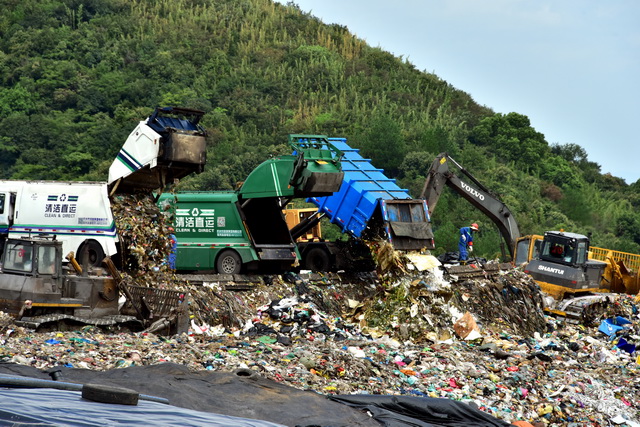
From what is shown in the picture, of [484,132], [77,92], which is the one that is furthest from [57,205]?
[484,132]

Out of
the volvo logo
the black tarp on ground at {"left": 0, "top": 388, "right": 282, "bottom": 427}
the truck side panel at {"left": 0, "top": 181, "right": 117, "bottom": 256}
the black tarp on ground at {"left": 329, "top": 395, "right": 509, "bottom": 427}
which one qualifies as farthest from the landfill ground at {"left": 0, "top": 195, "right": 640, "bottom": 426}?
the volvo logo

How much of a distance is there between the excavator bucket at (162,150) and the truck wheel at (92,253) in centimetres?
137

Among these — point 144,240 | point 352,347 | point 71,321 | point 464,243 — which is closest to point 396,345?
point 352,347

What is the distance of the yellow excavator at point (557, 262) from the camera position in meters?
17.9

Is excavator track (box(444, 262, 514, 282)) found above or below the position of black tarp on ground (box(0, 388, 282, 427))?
above

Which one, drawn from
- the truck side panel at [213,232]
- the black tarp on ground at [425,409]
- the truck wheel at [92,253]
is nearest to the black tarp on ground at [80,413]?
the black tarp on ground at [425,409]

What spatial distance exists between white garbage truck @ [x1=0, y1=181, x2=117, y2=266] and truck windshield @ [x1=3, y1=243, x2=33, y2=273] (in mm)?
3729

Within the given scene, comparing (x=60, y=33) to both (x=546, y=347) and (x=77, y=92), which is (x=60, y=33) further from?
(x=546, y=347)

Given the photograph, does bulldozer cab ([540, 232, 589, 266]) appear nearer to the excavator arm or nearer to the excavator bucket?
the excavator arm

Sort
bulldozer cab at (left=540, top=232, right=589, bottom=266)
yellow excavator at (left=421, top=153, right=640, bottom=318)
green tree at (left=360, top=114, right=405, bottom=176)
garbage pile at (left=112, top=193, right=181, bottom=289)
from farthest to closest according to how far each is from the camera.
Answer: green tree at (left=360, top=114, right=405, bottom=176) → bulldozer cab at (left=540, top=232, right=589, bottom=266) → yellow excavator at (left=421, top=153, right=640, bottom=318) → garbage pile at (left=112, top=193, right=181, bottom=289)

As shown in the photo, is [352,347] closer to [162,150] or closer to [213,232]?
[162,150]

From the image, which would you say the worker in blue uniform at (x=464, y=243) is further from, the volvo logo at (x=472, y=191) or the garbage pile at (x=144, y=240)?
the garbage pile at (x=144, y=240)

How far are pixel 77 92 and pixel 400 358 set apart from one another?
30.9m

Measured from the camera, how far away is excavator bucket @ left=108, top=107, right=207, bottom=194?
13.2 m
